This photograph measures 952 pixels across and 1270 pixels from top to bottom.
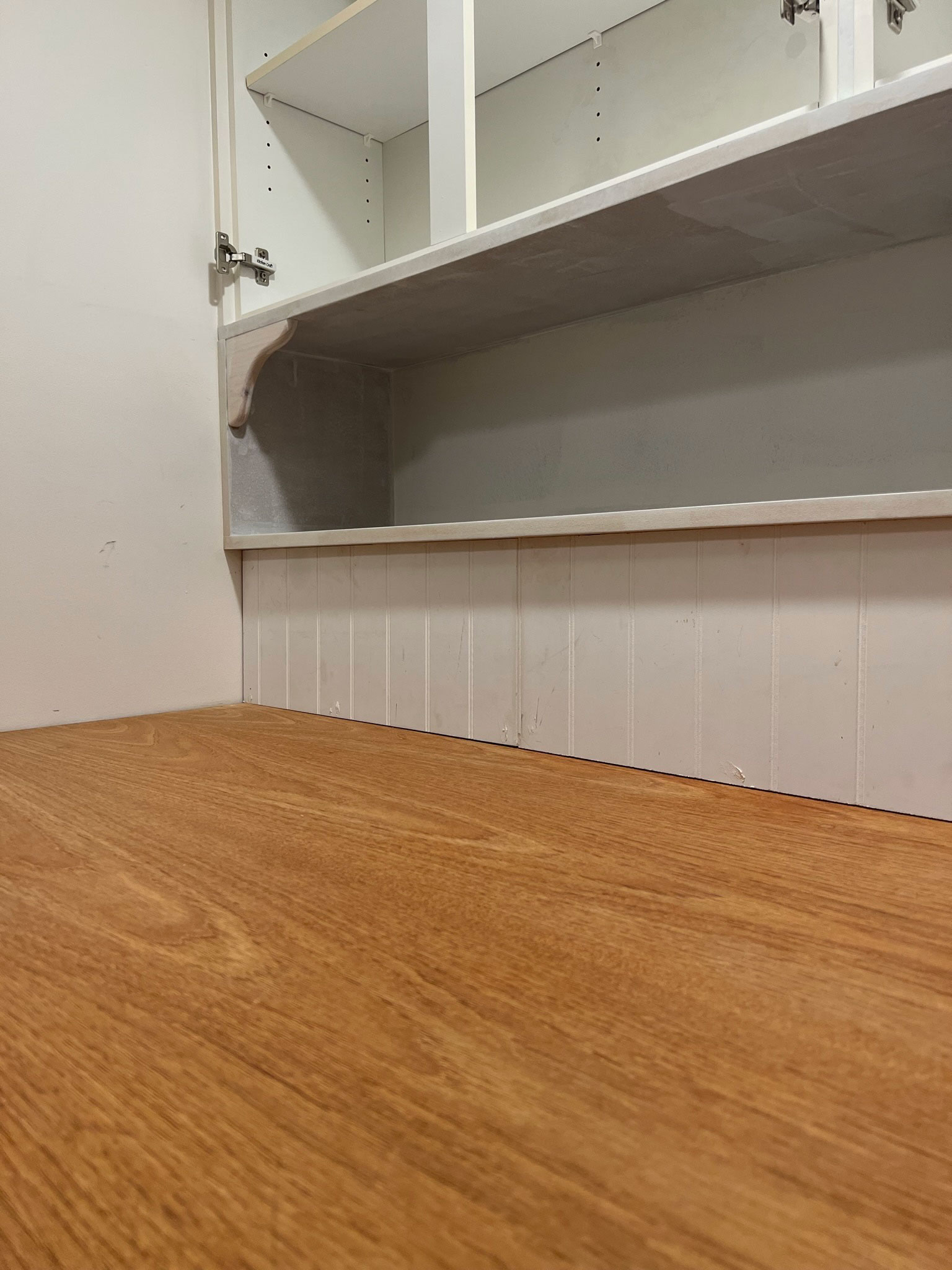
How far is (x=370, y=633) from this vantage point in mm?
1509

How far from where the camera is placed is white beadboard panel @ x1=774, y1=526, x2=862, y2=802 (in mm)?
955

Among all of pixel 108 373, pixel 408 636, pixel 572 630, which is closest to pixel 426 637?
pixel 408 636

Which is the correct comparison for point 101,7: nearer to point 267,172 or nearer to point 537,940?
point 267,172

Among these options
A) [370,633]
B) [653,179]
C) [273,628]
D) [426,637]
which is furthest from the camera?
[273,628]

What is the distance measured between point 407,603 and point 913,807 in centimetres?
81

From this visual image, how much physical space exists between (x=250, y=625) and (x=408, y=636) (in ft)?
1.60

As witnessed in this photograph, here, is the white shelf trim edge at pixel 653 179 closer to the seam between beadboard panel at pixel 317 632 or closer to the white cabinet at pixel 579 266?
the white cabinet at pixel 579 266

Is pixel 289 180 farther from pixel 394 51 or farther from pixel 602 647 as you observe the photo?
pixel 602 647

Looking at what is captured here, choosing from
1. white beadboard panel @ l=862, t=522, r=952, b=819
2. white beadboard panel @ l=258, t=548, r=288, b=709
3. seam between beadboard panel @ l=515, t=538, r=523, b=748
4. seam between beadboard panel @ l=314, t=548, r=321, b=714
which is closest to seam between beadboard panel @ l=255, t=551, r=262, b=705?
white beadboard panel @ l=258, t=548, r=288, b=709

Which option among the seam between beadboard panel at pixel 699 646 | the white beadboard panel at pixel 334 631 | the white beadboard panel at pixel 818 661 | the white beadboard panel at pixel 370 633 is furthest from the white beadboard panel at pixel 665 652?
the white beadboard panel at pixel 334 631

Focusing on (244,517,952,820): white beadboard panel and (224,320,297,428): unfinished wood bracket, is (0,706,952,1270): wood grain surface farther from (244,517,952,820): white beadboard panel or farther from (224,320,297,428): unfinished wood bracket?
(224,320,297,428): unfinished wood bracket

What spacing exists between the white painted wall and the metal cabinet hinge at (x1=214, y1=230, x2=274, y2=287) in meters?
0.03

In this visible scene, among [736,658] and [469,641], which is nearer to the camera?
[736,658]

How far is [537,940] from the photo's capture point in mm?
610
